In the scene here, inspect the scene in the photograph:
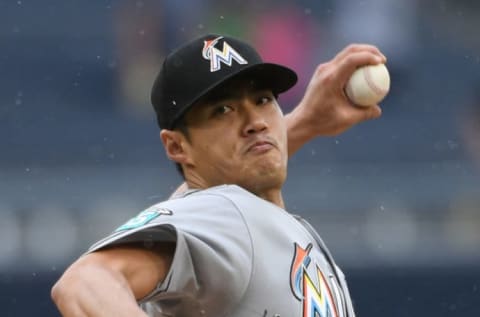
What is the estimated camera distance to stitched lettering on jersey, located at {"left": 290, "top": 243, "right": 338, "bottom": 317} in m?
2.34

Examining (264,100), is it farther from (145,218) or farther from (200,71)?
(145,218)

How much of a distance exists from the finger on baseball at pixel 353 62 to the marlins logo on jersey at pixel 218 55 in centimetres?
51

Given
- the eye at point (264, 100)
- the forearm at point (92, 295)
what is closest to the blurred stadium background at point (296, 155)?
the eye at point (264, 100)

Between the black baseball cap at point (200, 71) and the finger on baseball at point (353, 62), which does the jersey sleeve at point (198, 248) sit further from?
the finger on baseball at point (353, 62)

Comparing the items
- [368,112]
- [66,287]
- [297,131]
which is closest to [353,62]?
[368,112]

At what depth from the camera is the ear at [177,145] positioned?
2.64 m

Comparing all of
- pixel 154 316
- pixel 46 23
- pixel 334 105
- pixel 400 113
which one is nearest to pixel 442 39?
pixel 400 113

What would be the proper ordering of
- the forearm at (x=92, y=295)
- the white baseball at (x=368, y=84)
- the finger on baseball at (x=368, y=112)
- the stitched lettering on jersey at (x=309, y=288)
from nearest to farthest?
the forearm at (x=92, y=295)
the stitched lettering on jersey at (x=309, y=288)
the white baseball at (x=368, y=84)
the finger on baseball at (x=368, y=112)

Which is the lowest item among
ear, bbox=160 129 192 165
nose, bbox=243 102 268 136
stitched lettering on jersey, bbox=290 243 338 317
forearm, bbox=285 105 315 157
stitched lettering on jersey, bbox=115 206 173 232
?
→ stitched lettering on jersey, bbox=290 243 338 317

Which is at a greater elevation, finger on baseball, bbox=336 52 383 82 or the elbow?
finger on baseball, bbox=336 52 383 82

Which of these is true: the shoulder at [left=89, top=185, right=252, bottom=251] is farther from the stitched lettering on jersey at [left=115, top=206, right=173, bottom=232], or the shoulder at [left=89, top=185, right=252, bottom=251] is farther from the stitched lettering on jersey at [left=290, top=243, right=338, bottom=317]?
the stitched lettering on jersey at [left=290, top=243, right=338, bottom=317]

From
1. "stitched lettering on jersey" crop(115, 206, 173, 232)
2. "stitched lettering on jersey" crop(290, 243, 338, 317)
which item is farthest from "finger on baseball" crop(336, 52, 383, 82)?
"stitched lettering on jersey" crop(115, 206, 173, 232)

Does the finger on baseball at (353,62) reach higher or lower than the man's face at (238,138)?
higher

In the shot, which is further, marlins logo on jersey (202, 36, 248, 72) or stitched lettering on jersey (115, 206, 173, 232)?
marlins logo on jersey (202, 36, 248, 72)
